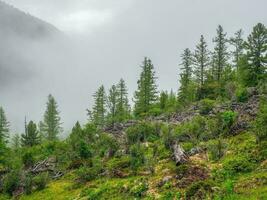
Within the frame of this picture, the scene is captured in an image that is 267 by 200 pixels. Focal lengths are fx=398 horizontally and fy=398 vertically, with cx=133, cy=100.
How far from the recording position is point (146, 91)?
71312 millimetres

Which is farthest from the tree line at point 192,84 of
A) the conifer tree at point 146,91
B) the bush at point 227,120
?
the bush at point 227,120

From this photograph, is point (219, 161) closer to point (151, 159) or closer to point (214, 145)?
point (214, 145)

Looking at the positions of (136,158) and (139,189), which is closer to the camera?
(139,189)

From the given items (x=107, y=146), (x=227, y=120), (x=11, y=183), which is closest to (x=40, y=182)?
(x=11, y=183)

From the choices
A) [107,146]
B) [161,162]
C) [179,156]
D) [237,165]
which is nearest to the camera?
[237,165]

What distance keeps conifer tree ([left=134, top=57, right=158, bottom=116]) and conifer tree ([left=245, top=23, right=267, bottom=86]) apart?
21.0m

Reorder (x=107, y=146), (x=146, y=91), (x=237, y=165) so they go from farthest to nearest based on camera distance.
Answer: (x=146, y=91) < (x=107, y=146) < (x=237, y=165)

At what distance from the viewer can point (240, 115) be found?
3294 centimetres

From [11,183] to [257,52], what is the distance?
125 ft

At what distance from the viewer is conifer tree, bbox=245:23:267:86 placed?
178 ft

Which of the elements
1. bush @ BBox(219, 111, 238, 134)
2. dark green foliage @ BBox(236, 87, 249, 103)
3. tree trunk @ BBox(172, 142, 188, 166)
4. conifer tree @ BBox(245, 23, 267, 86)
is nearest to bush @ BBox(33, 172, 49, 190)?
tree trunk @ BBox(172, 142, 188, 166)

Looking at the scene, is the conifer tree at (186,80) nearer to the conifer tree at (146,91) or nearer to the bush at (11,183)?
the conifer tree at (146,91)

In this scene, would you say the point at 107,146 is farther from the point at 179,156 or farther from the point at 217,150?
the point at 217,150

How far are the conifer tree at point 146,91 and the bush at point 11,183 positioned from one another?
1549 inches
